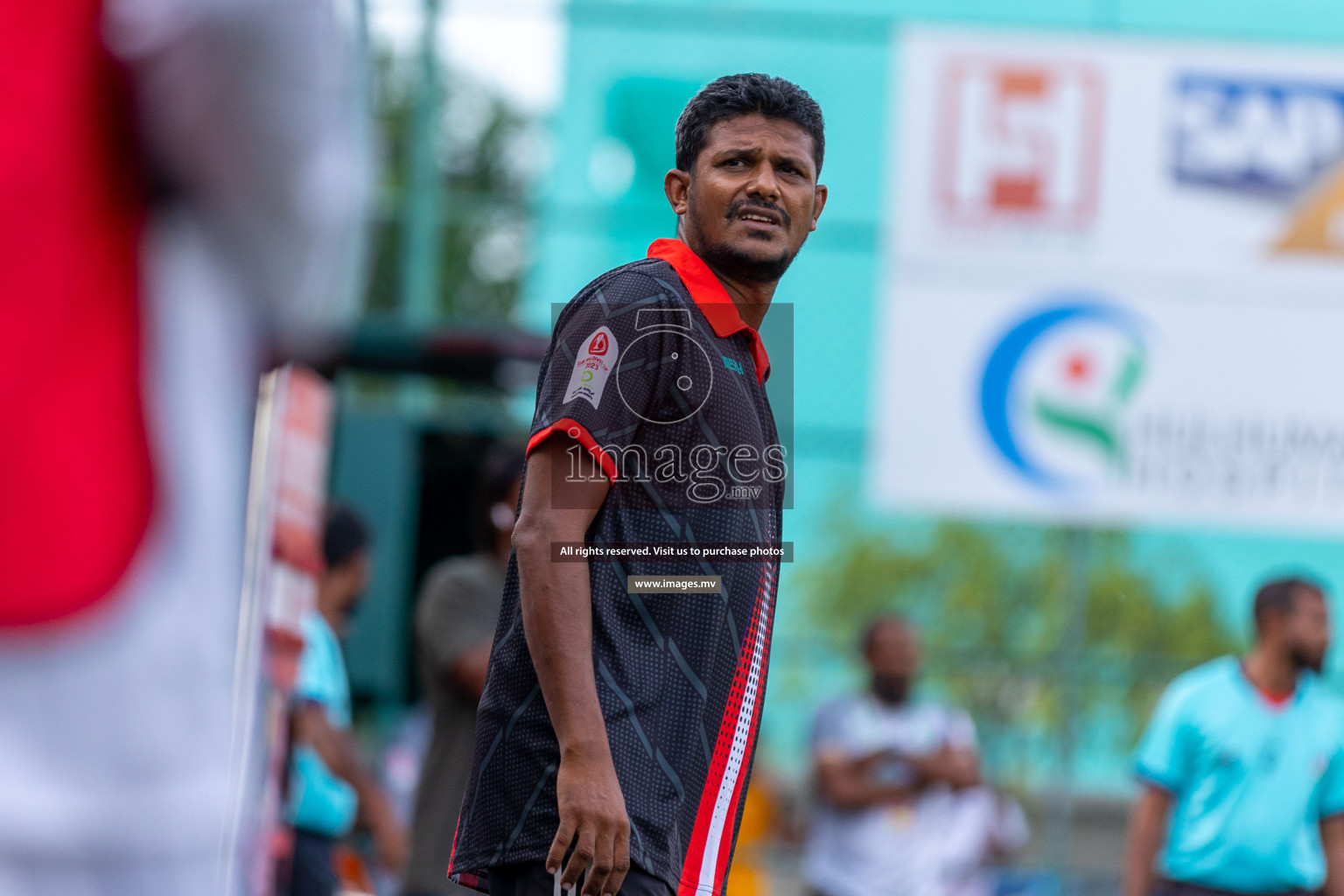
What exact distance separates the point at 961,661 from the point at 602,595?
273 inches

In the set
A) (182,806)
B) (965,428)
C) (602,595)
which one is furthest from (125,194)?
(965,428)

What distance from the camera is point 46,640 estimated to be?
103cm

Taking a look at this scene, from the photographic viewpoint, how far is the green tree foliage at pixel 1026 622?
8906mm

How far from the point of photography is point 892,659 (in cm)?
707

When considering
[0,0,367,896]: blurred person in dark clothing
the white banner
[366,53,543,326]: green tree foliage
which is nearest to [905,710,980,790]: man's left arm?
the white banner

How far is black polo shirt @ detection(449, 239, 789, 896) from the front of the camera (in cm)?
217

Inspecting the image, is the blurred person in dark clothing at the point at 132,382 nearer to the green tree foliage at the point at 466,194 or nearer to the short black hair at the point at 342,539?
the short black hair at the point at 342,539

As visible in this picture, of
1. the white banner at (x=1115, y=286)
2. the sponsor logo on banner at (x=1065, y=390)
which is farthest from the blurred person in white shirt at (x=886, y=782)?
the sponsor logo on banner at (x=1065, y=390)

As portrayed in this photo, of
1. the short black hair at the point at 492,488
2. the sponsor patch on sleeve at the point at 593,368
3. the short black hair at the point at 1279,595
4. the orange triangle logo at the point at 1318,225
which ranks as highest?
the orange triangle logo at the point at 1318,225

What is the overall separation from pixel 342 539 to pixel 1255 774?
303cm

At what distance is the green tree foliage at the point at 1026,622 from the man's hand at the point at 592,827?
264 inches

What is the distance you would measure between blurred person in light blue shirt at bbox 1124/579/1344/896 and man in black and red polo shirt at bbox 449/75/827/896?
3621 mm

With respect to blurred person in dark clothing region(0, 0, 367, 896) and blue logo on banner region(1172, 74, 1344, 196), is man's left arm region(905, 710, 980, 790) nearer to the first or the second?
blue logo on banner region(1172, 74, 1344, 196)

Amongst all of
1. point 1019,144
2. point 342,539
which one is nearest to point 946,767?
point 342,539
